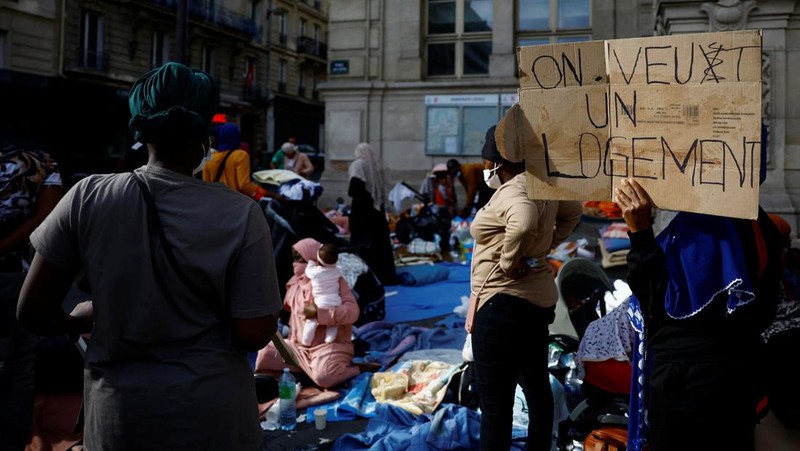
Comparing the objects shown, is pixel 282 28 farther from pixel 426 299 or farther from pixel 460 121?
pixel 426 299

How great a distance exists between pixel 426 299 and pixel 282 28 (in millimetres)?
41840

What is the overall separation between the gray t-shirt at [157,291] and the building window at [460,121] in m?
15.1

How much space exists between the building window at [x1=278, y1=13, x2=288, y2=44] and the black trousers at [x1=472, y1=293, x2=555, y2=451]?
150 ft

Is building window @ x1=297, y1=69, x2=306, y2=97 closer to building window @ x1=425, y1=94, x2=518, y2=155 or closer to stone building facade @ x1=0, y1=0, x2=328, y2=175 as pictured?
stone building facade @ x1=0, y1=0, x2=328, y2=175

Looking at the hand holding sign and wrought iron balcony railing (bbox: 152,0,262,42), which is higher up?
wrought iron balcony railing (bbox: 152,0,262,42)

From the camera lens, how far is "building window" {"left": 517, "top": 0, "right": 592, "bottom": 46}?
54.6ft

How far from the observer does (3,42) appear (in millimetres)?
24312

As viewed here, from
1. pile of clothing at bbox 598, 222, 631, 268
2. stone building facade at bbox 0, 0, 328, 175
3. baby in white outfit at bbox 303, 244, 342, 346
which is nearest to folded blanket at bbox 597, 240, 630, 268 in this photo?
pile of clothing at bbox 598, 222, 631, 268

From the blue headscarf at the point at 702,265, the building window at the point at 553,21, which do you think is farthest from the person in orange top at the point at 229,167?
the building window at the point at 553,21

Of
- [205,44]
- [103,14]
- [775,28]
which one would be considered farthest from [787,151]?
[205,44]

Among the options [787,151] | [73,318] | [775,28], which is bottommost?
[73,318]

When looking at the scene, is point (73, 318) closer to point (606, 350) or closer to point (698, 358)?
point (698, 358)

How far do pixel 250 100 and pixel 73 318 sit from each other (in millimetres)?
40774

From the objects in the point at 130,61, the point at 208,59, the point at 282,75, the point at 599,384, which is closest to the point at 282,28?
the point at 282,75
